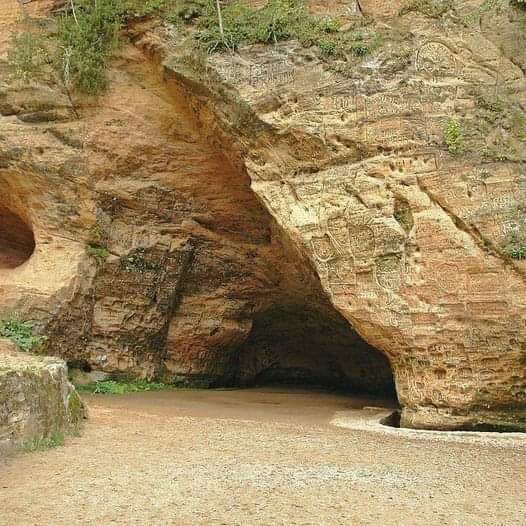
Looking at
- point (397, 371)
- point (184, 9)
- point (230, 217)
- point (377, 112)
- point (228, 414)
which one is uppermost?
point (184, 9)

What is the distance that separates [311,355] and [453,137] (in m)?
7.99

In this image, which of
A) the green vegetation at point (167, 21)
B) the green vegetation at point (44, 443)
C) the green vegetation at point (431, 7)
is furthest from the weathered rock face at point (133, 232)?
the green vegetation at point (44, 443)

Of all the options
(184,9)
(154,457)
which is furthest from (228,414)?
(184,9)

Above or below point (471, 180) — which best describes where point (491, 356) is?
below

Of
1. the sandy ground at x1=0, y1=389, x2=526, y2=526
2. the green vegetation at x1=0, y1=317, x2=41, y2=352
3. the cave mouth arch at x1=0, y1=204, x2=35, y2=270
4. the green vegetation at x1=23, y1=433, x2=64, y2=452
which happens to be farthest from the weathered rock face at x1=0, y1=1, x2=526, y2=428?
the green vegetation at x1=23, y1=433, x2=64, y2=452

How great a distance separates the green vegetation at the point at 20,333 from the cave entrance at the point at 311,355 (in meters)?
4.97

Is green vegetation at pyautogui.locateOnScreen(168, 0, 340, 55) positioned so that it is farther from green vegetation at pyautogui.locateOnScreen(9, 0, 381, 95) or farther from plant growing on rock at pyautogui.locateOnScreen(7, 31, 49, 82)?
plant growing on rock at pyautogui.locateOnScreen(7, 31, 49, 82)

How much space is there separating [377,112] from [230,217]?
4.19 m

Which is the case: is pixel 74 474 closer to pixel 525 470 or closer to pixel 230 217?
pixel 525 470

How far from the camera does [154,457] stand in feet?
18.1

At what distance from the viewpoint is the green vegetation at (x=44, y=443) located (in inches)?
213

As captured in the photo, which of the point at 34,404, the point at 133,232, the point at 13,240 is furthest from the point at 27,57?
the point at 34,404

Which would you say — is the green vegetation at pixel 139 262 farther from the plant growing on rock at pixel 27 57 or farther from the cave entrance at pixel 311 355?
the plant growing on rock at pixel 27 57

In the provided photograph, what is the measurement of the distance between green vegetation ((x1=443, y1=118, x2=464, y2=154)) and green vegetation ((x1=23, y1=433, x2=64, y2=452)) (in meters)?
6.12
